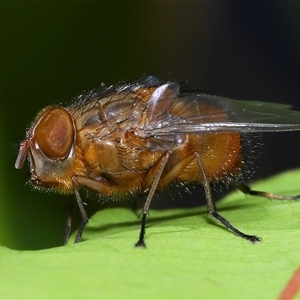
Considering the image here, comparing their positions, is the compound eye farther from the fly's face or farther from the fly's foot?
the fly's foot

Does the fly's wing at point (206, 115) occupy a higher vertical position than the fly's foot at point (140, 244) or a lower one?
higher

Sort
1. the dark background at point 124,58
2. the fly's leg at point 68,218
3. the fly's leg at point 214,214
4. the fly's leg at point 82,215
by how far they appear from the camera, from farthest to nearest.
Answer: the dark background at point 124,58 → the fly's leg at point 68,218 → the fly's leg at point 82,215 → the fly's leg at point 214,214

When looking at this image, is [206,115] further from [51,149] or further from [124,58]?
[124,58]

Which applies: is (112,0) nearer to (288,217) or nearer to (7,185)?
(7,185)

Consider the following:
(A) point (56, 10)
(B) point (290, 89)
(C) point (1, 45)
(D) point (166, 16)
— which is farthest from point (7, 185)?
(B) point (290, 89)

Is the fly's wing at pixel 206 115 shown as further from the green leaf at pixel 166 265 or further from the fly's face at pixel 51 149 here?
the green leaf at pixel 166 265

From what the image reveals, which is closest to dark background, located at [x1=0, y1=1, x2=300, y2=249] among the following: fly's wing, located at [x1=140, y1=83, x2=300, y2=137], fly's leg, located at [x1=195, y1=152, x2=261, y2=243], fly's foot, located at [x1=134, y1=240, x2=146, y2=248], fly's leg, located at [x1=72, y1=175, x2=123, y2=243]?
fly's leg, located at [x1=72, y1=175, x2=123, y2=243]

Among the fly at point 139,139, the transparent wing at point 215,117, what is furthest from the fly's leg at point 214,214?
the transparent wing at point 215,117
